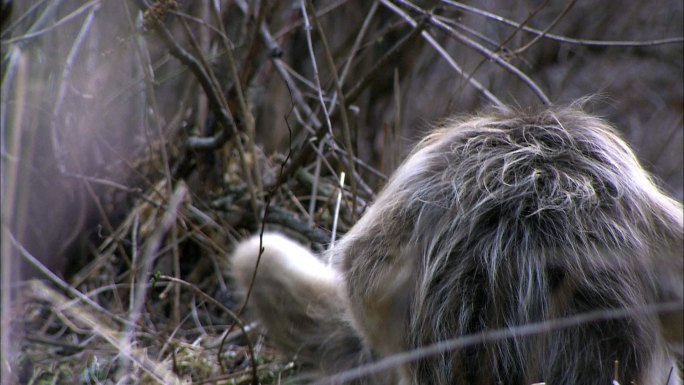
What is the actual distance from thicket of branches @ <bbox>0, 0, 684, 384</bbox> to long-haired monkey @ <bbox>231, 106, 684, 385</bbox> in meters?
0.92

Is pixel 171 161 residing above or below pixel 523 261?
above

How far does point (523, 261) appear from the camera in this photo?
98.7 inches

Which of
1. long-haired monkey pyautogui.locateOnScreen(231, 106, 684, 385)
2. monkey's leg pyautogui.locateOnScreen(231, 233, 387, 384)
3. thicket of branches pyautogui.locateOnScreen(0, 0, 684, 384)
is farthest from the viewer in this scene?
thicket of branches pyautogui.locateOnScreen(0, 0, 684, 384)

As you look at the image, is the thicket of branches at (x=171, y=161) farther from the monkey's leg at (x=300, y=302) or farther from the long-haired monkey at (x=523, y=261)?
the long-haired monkey at (x=523, y=261)

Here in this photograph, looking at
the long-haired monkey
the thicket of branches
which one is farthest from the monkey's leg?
the long-haired monkey

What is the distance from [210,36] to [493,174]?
10.9ft

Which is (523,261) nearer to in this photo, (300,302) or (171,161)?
(300,302)

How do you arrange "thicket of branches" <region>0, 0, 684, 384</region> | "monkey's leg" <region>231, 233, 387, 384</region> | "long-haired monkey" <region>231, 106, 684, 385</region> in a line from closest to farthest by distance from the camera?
"long-haired monkey" <region>231, 106, 684, 385</region>, "monkey's leg" <region>231, 233, 387, 384</region>, "thicket of branches" <region>0, 0, 684, 384</region>

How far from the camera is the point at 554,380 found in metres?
2.57

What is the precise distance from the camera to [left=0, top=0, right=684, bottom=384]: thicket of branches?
394 centimetres

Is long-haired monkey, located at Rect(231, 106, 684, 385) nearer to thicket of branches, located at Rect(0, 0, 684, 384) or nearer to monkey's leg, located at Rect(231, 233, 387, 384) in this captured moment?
monkey's leg, located at Rect(231, 233, 387, 384)

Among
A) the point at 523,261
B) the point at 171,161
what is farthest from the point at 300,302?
the point at 171,161

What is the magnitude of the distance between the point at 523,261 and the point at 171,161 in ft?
10.5

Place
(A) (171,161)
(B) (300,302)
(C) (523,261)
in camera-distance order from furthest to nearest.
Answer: (A) (171,161), (B) (300,302), (C) (523,261)
